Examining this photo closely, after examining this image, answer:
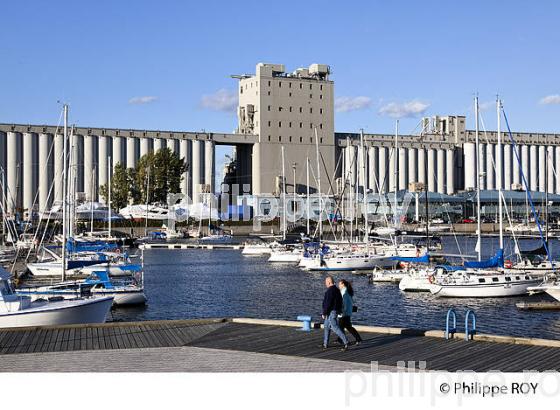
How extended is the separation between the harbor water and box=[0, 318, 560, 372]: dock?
14.5 meters

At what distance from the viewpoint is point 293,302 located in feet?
149

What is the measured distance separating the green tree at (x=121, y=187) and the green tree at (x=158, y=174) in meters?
1.08

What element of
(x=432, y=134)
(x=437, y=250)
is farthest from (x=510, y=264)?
(x=432, y=134)

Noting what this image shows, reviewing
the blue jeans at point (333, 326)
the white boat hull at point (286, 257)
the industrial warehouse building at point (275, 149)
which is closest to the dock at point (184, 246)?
the white boat hull at point (286, 257)

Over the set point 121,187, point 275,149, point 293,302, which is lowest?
point 293,302

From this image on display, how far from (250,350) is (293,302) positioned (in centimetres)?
2686

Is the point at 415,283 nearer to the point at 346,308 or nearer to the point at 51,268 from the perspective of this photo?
the point at 51,268

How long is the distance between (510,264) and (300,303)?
1665cm

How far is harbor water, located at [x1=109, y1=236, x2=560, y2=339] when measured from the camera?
36.4 meters

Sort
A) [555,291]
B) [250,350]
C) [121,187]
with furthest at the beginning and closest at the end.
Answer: [121,187], [555,291], [250,350]

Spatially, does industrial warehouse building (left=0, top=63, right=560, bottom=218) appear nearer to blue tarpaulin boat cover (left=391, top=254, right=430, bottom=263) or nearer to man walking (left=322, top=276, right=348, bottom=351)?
blue tarpaulin boat cover (left=391, top=254, right=430, bottom=263)

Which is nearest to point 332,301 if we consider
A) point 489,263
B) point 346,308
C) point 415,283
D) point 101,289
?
point 346,308

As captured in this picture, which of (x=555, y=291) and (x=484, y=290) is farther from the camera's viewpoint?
(x=484, y=290)

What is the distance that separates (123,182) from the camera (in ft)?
448
